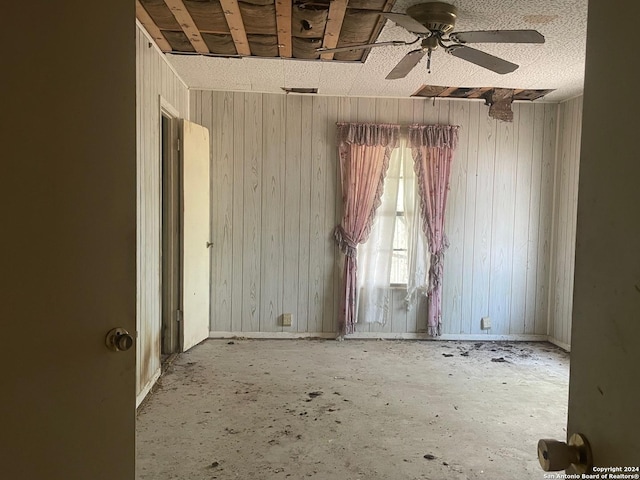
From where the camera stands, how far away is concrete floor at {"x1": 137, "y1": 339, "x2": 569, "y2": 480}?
94.8 inches

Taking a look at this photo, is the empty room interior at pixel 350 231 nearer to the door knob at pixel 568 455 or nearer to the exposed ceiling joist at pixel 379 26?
the exposed ceiling joist at pixel 379 26

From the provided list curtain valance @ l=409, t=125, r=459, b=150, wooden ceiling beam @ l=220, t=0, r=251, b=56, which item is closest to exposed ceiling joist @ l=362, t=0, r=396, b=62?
wooden ceiling beam @ l=220, t=0, r=251, b=56

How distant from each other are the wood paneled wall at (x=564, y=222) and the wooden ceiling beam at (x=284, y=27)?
9.95 ft

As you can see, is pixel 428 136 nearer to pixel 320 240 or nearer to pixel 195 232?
pixel 320 240

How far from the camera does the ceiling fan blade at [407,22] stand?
2385 millimetres

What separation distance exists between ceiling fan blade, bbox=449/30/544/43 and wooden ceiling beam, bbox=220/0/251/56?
1.32 m

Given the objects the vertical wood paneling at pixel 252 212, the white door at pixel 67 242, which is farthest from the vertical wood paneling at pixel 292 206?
the white door at pixel 67 242

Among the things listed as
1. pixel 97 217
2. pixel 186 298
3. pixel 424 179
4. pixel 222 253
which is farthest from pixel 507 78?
pixel 97 217

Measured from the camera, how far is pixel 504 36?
8.00 feet

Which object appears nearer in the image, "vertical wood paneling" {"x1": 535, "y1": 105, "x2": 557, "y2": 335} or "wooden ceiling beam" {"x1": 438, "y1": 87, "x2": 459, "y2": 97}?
"wooden ceiling beam" {"x1": 438, "y1": 87, "x2": 459, "y2": 97}

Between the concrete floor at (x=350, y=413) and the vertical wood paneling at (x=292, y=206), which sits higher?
the vertical wood paneling at (x=292, y=206)

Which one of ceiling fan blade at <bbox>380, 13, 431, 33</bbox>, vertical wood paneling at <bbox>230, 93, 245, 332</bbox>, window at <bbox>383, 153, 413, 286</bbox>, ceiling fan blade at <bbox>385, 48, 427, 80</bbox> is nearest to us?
ceiling fan blade at <bbox>380, 13, 431, 33</bbox>

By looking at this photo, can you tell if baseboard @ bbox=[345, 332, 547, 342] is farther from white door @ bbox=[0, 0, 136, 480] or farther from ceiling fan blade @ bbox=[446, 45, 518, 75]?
white door @ bbox=[0, 0, 136, 480]

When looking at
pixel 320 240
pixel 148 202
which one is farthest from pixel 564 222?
pixel 148 202
